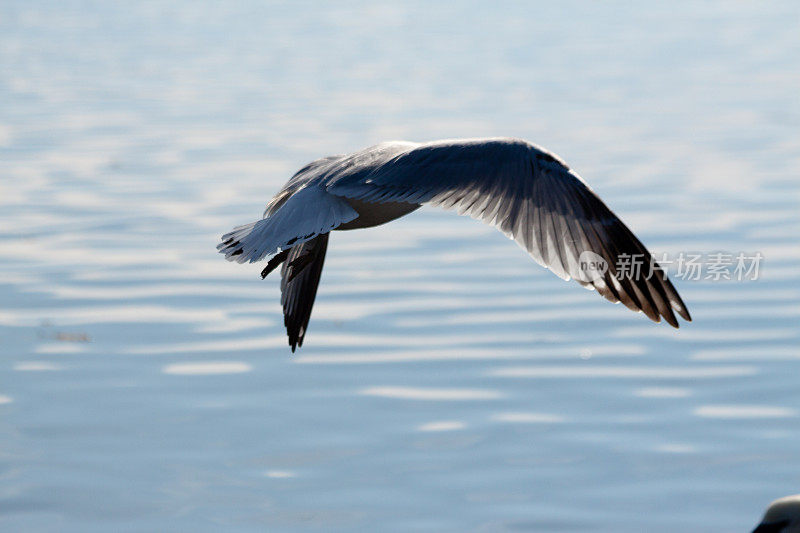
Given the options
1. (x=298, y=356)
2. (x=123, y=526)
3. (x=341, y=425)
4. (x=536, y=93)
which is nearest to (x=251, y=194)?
(x=298, y=356)

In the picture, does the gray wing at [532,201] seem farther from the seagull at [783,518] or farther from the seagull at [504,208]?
the seagull at [783,518]

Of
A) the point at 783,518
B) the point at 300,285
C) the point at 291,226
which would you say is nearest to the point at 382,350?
the point at 300,285

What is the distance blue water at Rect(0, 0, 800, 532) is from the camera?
7148 mm

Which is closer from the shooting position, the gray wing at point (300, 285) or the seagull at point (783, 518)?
the seagull at point (783, 518)

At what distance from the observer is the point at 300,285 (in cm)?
770

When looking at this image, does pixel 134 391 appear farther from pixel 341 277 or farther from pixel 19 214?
pixel 19 214

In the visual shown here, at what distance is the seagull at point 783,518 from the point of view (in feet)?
17.2

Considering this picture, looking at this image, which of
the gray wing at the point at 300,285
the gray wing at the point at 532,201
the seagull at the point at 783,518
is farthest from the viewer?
the gray wing at the point at 300,285

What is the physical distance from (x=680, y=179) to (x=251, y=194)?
4.66m

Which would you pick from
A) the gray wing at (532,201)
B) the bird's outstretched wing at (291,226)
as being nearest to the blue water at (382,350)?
the gray wing at (532,201)

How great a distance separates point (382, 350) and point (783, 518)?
4.49m

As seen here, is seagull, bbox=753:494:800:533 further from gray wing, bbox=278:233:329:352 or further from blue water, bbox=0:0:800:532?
gray wing, bbox=278:233:329:352

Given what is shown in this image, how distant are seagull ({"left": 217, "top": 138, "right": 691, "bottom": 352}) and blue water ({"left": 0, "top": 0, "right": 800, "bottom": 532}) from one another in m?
1.32

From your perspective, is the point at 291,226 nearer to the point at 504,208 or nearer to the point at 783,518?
the point at 504,208
